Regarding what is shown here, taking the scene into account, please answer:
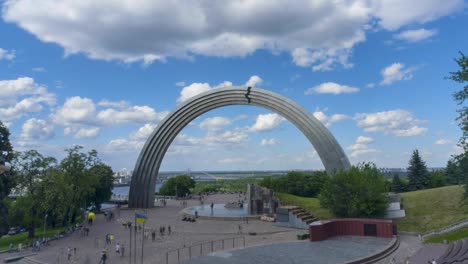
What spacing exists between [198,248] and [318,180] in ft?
127

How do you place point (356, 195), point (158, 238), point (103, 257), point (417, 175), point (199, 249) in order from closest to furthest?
point (103, 257) < point (199, 249) < point (158, 238) < point (356, 195) < point (417, 175)

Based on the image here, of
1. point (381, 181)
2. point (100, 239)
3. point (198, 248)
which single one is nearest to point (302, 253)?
point (198, 248)

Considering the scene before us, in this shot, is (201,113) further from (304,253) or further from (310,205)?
(304,253)

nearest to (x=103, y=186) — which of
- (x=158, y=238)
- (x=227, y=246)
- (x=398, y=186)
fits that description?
(x=158, y=238)

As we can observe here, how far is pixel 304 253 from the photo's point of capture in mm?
20969

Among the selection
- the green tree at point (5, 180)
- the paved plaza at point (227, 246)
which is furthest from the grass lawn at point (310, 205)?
the green tree at point (5, 180)

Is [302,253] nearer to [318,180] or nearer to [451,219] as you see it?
[451,219]

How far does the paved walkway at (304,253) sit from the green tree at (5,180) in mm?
22579

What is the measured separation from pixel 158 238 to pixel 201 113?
2572cm

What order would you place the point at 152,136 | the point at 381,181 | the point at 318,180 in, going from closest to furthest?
1. the point at 381,181
2. the point at 152,136
3. the point at 318,180

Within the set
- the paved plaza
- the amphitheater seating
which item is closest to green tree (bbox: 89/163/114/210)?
the paved plaza

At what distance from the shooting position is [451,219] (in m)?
27.1

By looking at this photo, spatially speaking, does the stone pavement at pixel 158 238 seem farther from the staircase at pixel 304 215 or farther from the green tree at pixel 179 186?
the green tree at pixel 179 186

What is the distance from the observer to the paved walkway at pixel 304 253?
63.1 ft
